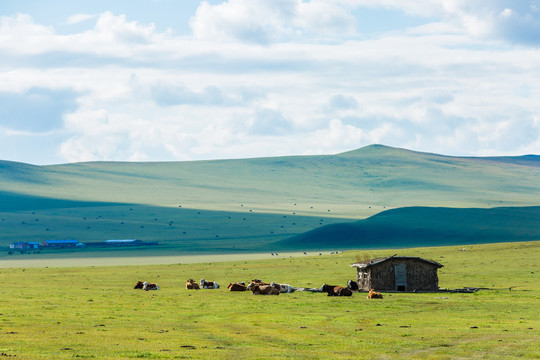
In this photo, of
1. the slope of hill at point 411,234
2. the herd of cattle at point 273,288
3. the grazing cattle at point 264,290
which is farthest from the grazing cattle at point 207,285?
the slope of hill at point 411,234

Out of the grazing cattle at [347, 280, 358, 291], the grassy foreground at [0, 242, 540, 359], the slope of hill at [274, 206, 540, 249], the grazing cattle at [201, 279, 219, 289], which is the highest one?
the slope of hill at [274, 206, 540, 249]

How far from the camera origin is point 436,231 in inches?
7530

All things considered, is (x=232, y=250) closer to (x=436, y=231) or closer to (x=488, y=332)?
(x=436, y=231)

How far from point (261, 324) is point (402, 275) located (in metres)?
26.2

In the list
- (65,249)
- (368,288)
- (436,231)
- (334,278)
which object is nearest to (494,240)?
(436,231)

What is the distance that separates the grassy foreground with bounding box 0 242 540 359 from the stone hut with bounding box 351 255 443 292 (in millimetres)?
3444

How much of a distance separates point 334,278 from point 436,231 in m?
120

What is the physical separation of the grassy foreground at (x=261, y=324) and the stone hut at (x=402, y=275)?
344 cm

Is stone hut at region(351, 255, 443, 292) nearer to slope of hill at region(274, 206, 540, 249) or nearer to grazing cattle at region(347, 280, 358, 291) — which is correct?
grazing cattle at region(347, 280, 358, 291)

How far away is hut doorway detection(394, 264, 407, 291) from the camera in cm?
6153

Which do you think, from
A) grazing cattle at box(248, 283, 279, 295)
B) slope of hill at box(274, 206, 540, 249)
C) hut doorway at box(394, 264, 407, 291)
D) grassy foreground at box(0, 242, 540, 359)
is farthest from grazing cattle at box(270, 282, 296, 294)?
slope of hill at box(274, 206, 540, 249)

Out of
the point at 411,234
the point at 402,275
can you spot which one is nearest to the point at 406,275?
the point at 402,275

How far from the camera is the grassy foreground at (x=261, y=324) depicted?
28.5 metres

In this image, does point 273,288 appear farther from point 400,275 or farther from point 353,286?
point 400,275
